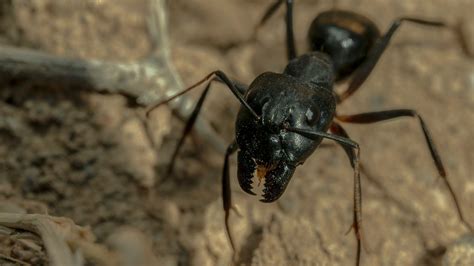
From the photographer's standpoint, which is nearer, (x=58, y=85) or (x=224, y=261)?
(x=224, y=261)

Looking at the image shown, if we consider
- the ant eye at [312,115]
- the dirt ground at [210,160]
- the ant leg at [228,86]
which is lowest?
the dirt ground at [210,160]

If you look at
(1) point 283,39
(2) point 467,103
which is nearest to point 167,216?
(1) point 283,39

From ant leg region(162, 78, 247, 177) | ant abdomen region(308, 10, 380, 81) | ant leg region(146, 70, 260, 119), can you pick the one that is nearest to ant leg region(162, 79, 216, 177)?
ant leg region(162, 78, 247, 177)

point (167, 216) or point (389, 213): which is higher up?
point (167, 216)

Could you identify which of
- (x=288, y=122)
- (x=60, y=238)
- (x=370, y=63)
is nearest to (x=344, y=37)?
(x=370, y=63)

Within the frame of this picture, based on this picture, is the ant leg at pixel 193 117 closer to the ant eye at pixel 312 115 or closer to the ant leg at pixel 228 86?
the ant leg at pixel 228 86

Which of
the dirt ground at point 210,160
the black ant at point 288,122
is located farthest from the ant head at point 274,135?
the dirt ground at point 210,160

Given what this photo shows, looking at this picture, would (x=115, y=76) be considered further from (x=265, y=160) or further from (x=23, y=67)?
(x=265, y=160)
